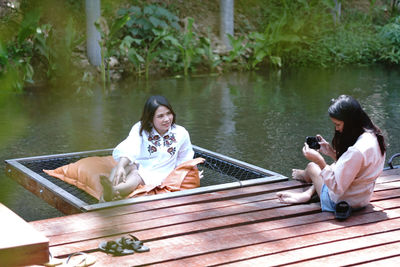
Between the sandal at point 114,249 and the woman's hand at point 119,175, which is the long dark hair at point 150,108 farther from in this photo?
the sandal at point 114,249

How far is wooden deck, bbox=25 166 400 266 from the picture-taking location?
8.43 ft

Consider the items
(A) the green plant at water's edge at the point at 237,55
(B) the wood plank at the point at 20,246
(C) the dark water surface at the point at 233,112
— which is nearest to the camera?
(B) the wood plank at the point at 20,246

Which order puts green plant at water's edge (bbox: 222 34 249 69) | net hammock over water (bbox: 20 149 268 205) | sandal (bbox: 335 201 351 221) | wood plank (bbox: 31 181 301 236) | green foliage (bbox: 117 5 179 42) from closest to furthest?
wood plank (bbox: 31 181 301 236)
sandal (bbox: 335 201 351 221)
net hammock over water (bbox: 20 149 268 205)
green foliage (bbox: 117 5 179 42)
green plant at water's edge (bbox: 222 34 249 69)

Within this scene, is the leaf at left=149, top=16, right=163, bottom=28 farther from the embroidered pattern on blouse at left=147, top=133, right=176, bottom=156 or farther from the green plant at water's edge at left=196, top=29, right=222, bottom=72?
the embroidered pattern on blouse at left=147, top=133, right=176, bottom=156

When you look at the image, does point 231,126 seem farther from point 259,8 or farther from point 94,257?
point 259,8

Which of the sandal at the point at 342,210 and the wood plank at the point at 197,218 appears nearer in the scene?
the wood plank at the point at 197,218

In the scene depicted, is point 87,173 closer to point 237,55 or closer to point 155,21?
point 155,21

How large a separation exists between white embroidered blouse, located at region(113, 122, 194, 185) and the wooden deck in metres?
0.69

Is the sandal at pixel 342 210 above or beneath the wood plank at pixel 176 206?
above

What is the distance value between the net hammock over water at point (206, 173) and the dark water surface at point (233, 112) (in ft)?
0.72

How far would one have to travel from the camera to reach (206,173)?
16.5 feet

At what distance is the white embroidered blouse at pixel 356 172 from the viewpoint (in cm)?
302

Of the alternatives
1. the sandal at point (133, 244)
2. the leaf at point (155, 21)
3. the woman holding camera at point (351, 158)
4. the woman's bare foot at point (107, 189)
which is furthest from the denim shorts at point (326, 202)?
the leaf at point (155, 21)

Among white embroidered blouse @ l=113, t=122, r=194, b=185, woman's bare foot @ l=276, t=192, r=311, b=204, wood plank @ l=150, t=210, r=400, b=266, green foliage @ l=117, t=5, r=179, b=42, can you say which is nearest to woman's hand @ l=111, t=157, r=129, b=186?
white embroidered blouse @ l=113, t=122, r=194, b=185
